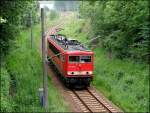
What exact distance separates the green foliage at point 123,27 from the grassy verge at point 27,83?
660cm

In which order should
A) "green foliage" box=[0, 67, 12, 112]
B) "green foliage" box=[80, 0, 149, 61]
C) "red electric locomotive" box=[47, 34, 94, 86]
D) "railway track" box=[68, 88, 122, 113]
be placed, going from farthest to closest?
1. "green foliage" box=[80, 0, 149, 61]
2. "red electric locomotive" box=[47, 34, 94, 86]
3. "railway track" box=[68, 88, 122, 113]
4. "green foliage" box=[0, 67, 12, 112]

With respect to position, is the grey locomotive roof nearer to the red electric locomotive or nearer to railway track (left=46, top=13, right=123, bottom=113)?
the red electric locomotive

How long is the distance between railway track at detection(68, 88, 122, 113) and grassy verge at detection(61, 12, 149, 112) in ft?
2.01

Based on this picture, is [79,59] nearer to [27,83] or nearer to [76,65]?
[76,65]

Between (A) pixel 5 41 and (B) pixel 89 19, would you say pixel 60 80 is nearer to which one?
(A) pixel 5 41

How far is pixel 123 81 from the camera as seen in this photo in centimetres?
3259

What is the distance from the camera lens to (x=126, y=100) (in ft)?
92.6

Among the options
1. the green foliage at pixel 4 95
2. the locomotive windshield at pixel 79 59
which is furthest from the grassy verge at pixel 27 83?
the locomotive windshield at pixel 79 59

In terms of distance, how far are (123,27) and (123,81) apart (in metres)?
7.57

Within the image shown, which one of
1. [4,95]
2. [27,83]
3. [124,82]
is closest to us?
[4,95]

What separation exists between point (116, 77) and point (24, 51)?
11789mm

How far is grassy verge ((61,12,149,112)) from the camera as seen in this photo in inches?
1102

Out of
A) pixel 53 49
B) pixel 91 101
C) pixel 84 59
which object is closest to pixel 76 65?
pixel 84 59

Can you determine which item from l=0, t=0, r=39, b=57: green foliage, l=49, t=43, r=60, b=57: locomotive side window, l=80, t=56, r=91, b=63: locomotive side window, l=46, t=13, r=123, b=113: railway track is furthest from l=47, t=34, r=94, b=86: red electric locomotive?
l=0, t=0, r=39, b=57: green foliage
